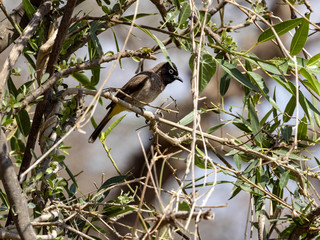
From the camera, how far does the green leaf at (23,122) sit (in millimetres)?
1810

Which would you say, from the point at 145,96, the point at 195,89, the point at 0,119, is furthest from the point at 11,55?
the point at 145,96

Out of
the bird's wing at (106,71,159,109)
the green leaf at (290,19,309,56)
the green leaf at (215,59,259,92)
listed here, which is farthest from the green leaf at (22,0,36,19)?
the bird's wing at (106,71,159,109)

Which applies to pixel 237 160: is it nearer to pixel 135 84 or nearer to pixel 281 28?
pixel 281 28

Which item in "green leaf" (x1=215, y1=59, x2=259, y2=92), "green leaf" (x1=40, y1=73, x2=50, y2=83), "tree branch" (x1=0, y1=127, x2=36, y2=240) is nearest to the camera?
"tree branch" (x1=0, y1=127, x2=36, y2=240)

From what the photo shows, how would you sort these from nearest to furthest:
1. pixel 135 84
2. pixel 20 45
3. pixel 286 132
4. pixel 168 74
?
pixel 20 45
pixel 286 132
pixel 135 84
pixel 168 74

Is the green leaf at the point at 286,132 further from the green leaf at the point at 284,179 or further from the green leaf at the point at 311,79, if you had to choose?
the green leaf at the point at 311,79

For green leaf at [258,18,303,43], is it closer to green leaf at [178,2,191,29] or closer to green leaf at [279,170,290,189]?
green leaf at [178,2,191,29]

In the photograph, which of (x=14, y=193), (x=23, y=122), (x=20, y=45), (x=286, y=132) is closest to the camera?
(x=14, y=193)

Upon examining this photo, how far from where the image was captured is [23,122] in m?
1.83

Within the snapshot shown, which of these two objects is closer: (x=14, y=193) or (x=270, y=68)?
(x=14, y=193)

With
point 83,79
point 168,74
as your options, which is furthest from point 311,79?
point 168,74

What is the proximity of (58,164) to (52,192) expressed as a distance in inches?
4.7

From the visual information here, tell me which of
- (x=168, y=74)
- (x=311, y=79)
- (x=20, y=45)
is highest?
(x=20, y=45)

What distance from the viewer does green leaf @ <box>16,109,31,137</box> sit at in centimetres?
181
